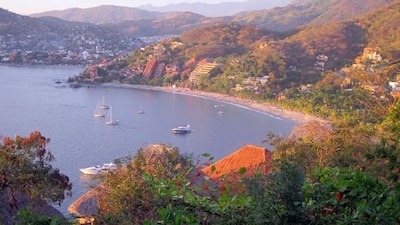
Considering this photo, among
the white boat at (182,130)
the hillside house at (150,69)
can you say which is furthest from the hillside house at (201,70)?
the white boat at (182,130)

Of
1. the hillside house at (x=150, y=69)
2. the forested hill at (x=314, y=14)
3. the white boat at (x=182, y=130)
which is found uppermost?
the forested hill at (x=314, y=14)

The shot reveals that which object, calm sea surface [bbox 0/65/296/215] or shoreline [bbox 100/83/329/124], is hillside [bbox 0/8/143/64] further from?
shoreline [bbox 100/83/329/124]

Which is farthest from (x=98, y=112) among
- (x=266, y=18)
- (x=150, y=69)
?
(x=266, y=18)

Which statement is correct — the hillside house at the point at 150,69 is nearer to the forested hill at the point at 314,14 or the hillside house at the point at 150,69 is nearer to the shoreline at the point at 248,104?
the shoreline at the point at 248,104

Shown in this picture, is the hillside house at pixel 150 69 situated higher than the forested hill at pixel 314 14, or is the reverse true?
the forested hill at pixel 314 14

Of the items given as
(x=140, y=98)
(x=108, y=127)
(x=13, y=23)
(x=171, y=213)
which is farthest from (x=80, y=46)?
(x=171, y=213)

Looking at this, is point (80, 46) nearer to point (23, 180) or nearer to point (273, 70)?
point (273, 70)

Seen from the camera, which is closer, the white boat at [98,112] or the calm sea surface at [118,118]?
the calm sea surface at [118,118]

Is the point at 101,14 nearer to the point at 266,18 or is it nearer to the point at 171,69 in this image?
the point at 266,18
